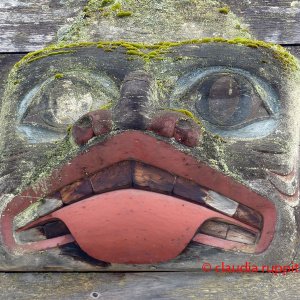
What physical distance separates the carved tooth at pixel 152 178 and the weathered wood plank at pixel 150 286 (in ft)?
1.27

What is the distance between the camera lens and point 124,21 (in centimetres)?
261

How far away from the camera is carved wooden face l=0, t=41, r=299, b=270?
1.81 meters

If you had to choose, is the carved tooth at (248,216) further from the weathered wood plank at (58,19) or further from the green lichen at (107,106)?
the weathered wood plank at (58,19)

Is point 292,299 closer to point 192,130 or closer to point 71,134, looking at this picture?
point 192,130

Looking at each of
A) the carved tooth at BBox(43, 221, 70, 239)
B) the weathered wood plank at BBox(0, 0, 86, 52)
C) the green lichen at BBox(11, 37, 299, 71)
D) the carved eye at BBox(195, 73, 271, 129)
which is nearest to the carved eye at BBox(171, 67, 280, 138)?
the carved eye at BBox(195, 73, 271, 129)

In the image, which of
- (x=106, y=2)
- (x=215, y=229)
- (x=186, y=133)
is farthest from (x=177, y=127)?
(x=106, y=2)

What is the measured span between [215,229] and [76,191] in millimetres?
453

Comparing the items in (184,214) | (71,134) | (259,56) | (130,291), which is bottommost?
(130,291)

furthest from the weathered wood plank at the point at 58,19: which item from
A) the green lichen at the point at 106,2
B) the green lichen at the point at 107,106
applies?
the green lichen at the point at 107,106

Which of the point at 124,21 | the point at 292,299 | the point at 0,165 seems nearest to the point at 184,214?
the point at 292,299

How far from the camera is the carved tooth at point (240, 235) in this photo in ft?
6.37

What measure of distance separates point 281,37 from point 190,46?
57cm

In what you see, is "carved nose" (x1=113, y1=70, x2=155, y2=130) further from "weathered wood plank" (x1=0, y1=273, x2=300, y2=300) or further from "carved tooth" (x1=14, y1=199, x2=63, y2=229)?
"weathered wood plank" (x1=0, y1=273, x2=300, y2=300)

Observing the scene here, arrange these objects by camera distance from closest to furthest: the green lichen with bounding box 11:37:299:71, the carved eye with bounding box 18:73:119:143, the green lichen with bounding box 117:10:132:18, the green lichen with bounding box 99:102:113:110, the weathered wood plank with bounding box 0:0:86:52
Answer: the green lichen with bounding box 99:102:113:110, the carved eye with bounding box 18:73:119:143, the green lichen with bounding box 11:37:299:71, the green lichen with bounding box 117:10:132:18, the weathered wood plank with bounding box 0:0:86:52
